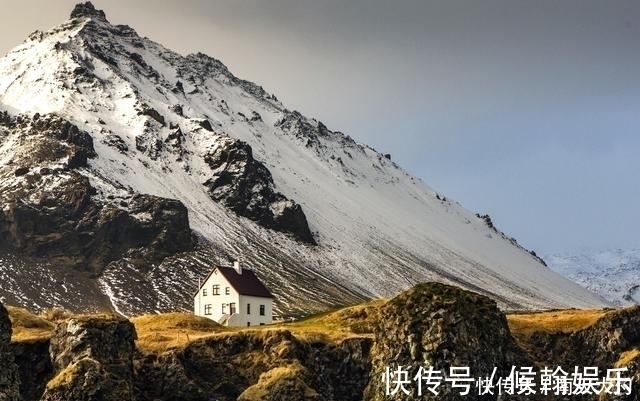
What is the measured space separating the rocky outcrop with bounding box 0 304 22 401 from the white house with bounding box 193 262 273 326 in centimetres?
11822

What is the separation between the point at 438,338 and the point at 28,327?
82.0 m

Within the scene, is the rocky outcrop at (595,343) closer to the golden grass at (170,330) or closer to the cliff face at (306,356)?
the cliff face at (306,356)

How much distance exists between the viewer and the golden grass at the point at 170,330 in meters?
102

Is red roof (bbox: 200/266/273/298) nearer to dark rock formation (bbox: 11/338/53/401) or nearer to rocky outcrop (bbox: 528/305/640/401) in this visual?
rocky outcrop (bbox: 528/305/640/401)

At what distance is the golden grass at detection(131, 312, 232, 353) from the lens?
101500 millimetres

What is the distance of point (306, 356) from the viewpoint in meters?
102

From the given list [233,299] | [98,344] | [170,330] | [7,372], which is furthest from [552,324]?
[7,372]

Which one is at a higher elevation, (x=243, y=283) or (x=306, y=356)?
(x=243, y=283)

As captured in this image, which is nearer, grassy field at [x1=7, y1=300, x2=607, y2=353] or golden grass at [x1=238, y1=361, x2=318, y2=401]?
golden grass at [x1=238, y1=361, x2=318, y2=401]

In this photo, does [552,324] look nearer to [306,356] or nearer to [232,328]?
[306,356]

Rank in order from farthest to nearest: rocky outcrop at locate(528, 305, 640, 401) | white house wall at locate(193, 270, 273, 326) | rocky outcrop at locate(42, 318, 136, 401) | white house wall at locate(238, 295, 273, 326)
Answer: white house wall at locate(193, 270, 273, 326) → white house wall at locate(238, 295, 273, 326) → rocky outcrop at locate(528, 305, 640, 401) → rocky outcrop at locate(42, 318, 136, 401)

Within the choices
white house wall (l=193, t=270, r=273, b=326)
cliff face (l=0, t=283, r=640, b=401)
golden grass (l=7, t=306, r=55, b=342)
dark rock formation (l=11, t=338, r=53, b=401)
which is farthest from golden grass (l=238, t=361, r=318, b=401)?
white house wall (l=193, t=270, r=273, b=326)

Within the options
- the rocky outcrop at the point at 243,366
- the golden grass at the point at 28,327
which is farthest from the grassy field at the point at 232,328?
the rocky outcrop at the point at 243,366

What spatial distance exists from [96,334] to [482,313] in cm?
5279
